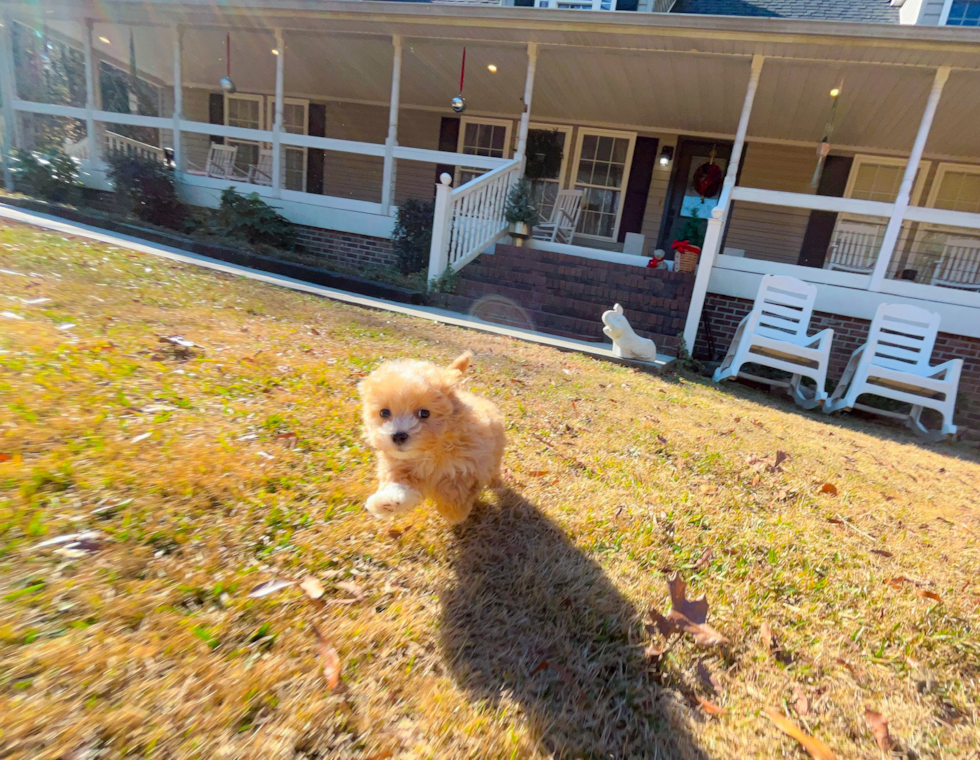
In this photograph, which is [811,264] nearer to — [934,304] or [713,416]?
[934,304]

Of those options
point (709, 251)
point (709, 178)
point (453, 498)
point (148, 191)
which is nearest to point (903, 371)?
point (709, 251)

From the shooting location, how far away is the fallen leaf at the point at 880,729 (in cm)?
142

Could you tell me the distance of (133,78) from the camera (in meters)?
12.2

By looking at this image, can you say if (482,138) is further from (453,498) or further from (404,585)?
(404,585)

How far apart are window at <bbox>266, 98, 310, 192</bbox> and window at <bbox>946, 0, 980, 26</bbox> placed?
1475 centimetres

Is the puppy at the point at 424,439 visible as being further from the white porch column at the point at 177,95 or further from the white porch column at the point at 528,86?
the white porch column at the point at 177,95

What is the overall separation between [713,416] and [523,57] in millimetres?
8025

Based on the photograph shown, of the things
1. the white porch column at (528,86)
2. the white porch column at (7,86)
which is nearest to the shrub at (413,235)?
the white porch column at (528,86)

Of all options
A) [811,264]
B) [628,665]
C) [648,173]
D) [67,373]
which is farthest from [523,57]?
[628,665]

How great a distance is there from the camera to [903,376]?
5914 mm

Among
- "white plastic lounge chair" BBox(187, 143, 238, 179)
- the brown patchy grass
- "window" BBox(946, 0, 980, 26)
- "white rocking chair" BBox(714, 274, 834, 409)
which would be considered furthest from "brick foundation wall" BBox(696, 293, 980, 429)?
"white plastic lounge chair" BBox(187, 143, 238, 179)

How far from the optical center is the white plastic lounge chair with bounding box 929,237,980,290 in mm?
9562

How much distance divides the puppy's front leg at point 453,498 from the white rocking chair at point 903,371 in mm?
6098

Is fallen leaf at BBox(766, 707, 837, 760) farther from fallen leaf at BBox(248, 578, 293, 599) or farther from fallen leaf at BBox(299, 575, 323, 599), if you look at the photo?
fallen leaf at BBox(248, 578, 293, 599)
